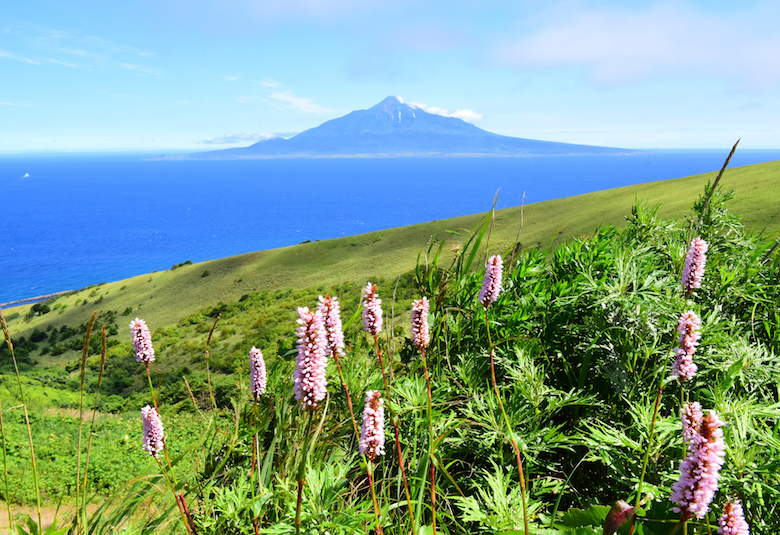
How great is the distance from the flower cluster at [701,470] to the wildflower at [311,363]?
0.88m

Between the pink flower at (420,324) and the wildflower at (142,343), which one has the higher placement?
the pink flower at (420,324)

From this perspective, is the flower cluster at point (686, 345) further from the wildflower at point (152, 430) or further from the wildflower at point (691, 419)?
the wildflower at point (152, 430)

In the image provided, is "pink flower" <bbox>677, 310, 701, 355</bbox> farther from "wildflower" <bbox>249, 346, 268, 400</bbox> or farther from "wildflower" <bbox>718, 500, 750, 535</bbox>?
"wildflower" <bbox>249, 346, 268, 400</bbox>

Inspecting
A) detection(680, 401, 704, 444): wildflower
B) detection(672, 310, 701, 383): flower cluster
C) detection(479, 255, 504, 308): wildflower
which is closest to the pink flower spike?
detection(672, 310, 701, 383): flower cluster

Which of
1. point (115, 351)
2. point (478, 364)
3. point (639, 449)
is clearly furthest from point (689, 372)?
point (115, 351)

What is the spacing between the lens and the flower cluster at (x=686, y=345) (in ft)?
4.14

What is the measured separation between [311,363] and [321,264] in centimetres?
6462

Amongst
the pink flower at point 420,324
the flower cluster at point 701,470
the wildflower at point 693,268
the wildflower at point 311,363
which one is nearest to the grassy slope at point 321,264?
the wildflower at point 693,268

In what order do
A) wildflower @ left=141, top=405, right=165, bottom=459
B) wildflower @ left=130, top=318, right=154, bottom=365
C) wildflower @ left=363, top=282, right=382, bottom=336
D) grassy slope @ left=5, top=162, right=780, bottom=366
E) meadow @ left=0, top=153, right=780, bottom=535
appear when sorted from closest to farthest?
meadow @ left=0, top=153, right=780, bottom=535, wildflower @ left=363, top=282, right=382, bottom=336, wildflower @ left=141, top=405, right=165, bottom=459, wildflower @ left=130, top=318, right=154, bottom=365, grassy slope @ left=5, top=162, right=780, bottom=366

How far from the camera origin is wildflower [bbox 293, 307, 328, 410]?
49.3 inches

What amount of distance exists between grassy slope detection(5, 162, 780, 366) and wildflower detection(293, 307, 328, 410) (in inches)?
1764

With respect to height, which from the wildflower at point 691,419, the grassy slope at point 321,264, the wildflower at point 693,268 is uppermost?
the wildflower at point 693,268

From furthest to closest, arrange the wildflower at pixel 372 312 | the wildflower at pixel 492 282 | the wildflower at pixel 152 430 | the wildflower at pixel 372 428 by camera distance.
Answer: the wildflower at pixel 152 430 → the wildflower at pixel 492 282 → the wildflower at pixel 372 312 → the wildflower at pixel 372 428

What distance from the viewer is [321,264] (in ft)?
214
